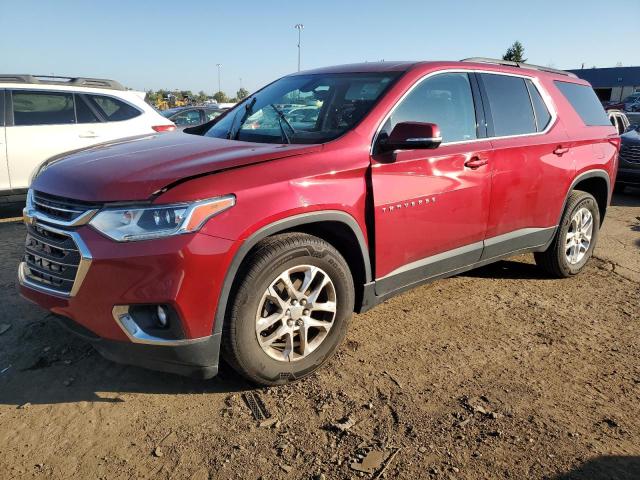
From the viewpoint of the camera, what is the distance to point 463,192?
355 centimetres

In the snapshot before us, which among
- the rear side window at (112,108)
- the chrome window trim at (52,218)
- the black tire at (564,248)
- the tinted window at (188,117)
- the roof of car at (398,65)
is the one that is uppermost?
the roof of car at (398,65)

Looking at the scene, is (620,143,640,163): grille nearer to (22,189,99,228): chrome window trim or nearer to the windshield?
the windshield

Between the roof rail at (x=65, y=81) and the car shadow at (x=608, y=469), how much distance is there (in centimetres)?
700

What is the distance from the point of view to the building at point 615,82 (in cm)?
5647

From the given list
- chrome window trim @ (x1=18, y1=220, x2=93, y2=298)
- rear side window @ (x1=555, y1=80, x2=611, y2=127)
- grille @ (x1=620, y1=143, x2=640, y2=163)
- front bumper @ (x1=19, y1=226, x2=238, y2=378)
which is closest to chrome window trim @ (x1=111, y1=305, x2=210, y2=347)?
front bumper @ (x1=19, y1=226, x2=238, y2=378)

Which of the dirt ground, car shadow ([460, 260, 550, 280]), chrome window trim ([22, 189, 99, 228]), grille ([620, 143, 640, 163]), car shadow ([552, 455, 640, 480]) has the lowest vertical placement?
car shadow ([552, 455, 640, 480])

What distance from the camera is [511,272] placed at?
16.6 ft

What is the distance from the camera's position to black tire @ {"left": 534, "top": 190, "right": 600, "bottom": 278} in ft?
15.2

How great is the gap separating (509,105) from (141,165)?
2.89 meters

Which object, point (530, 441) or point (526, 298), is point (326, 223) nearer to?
point (530, 441)

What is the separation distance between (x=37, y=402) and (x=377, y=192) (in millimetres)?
2225

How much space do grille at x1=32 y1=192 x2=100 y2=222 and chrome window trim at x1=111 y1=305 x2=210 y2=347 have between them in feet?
1.71

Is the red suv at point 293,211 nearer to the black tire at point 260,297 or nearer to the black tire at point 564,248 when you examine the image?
the black tire at point 260,297

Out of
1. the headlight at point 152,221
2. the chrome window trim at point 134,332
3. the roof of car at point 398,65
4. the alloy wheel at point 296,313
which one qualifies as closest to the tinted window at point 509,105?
the roof of car at point 398,65
